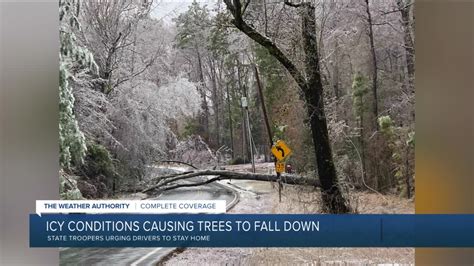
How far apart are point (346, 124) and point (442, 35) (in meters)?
0.86

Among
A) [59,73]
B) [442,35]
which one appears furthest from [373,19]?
[59,73]

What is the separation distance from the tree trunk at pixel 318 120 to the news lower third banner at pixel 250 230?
0.49ft

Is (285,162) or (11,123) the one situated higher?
(11,123)

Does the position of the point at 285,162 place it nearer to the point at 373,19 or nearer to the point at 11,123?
the point at 373,19

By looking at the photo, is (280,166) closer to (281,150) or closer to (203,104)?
(281,150)

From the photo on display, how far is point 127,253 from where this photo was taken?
309cm

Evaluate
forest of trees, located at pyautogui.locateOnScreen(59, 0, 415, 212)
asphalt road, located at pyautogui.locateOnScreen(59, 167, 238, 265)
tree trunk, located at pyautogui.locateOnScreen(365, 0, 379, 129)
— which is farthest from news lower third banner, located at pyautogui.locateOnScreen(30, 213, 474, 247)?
tree trunk, located at pyautogui.locateOnScreen(365, 0, 379, 129)

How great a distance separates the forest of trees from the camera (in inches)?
122

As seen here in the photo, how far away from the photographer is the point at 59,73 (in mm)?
3049

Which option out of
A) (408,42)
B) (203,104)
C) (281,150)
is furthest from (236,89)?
(408,42)

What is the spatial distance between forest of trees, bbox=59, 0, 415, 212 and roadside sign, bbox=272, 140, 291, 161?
0.05 m

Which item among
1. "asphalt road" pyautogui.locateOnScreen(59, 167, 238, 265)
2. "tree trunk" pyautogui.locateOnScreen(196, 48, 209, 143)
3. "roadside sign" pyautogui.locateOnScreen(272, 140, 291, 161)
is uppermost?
"tree trunk" pyautogui.locateOnScreen(196, 48, 209, 143)

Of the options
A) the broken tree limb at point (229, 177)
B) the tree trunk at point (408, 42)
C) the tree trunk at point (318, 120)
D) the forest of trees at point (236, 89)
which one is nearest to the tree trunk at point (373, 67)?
the forest of trees at point (236, 89)

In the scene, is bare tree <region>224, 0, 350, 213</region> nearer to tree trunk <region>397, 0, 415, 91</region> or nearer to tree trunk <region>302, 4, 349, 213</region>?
tree trunk <region>302, 4, 349, 213</region>
